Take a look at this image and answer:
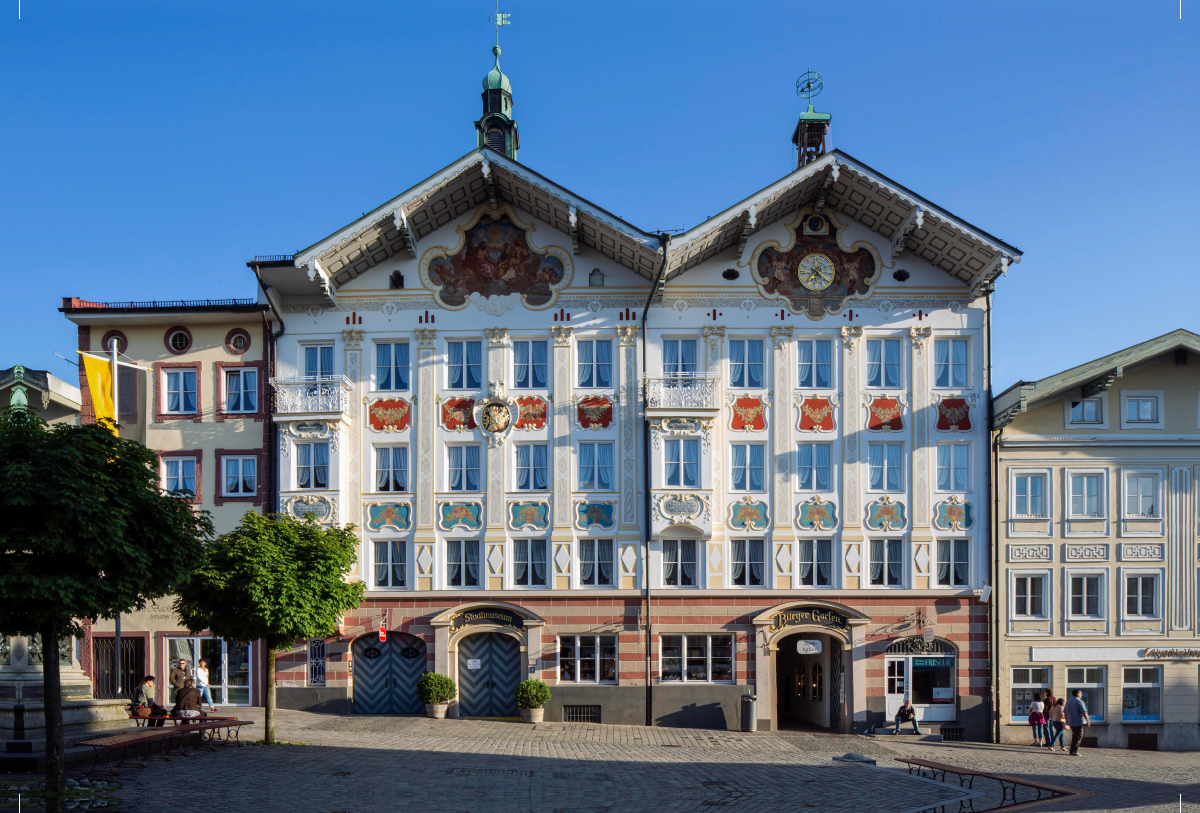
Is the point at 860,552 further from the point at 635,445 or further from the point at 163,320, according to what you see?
the point at 163,320

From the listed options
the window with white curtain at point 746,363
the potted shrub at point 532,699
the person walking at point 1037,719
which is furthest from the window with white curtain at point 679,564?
the person walking at point 1037,719

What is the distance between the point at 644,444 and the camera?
31.2 meters

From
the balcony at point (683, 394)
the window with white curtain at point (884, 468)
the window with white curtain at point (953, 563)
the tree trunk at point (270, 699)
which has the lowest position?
the tree trunk at point (270, 699)

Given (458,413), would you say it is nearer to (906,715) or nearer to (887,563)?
(887,563)

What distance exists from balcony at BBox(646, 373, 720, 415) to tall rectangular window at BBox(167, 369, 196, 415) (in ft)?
47.4

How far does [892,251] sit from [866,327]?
258cm

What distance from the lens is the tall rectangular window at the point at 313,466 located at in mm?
31312

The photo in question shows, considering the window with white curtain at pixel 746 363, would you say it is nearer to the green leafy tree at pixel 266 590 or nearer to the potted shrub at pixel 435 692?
the potted shrub at pixel 435 692

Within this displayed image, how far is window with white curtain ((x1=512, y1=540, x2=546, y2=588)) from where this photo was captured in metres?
31.2

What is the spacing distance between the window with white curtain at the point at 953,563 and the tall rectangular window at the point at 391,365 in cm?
1754

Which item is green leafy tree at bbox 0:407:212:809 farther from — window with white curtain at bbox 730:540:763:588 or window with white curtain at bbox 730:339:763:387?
window with white curtain at bbox 730:339:763:387

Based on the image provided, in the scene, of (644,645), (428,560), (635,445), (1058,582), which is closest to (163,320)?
(428,560)

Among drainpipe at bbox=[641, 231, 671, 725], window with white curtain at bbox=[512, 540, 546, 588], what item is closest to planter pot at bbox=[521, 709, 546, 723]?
drainpipe at bbox=[641, 231, 671, 725]

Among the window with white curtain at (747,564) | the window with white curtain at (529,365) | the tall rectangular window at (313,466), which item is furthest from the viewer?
the window with white curtain at (529,365)
